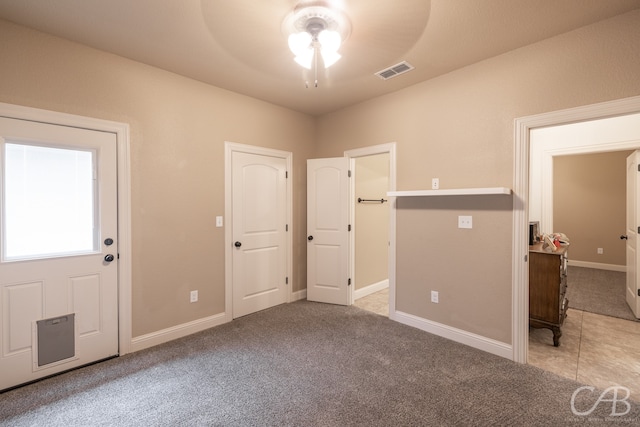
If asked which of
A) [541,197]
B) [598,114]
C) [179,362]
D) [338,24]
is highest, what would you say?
[338,24]

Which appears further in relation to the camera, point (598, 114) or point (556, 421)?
point (598, 114)

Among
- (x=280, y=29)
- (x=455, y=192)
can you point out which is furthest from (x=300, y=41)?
(x=455, y=192)

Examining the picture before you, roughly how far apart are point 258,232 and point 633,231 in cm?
465

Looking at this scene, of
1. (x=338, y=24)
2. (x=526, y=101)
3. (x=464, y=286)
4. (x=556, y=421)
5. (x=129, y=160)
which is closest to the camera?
(x=556, y=421)

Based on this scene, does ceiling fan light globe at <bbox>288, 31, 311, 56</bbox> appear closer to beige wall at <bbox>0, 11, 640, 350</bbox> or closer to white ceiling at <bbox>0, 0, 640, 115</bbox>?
white ceiling at <bbox>0, 0, 640, 115</bbox>

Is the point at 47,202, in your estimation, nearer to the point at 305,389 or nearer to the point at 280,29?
the point at 280,29

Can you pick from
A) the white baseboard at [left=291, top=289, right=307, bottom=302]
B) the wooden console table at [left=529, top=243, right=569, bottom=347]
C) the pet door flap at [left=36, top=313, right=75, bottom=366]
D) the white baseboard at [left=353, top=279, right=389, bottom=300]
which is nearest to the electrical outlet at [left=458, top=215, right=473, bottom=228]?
the wooden console table at [left=529, top=243, right=569, bottom=347]

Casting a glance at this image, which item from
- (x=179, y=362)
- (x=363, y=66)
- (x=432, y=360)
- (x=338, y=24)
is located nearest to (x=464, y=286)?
(x=432, y=360)

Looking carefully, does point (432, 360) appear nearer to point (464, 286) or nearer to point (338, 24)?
point (464, 286)

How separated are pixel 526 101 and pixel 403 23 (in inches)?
51.1

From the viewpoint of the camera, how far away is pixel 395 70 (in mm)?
2859

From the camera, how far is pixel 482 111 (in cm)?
272

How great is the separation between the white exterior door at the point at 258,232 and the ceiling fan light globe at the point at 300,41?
67.3 inches

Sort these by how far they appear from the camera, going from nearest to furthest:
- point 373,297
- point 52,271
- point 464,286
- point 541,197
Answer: point 52,271 < point 464,286 < point 373,297 < point 541,197
